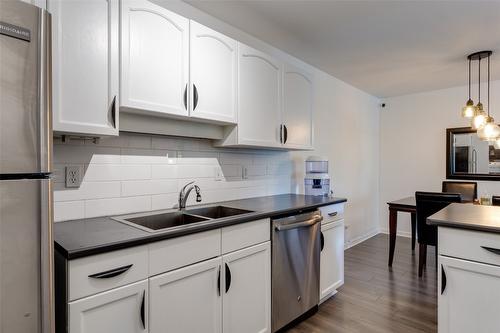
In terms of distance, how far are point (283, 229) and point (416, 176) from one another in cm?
379

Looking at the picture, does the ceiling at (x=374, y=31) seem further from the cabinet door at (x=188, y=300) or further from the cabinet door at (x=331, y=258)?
the cabinet door at (x=188, y=300)

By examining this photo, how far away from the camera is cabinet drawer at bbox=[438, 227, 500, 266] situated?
1.44 m

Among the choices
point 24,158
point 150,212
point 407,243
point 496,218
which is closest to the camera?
point 24,158

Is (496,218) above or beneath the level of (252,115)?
beneath

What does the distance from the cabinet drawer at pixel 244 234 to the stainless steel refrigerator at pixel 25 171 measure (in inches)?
36.1

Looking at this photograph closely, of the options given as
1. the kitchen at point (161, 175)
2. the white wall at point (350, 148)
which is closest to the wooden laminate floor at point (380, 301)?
the kitchen at point (161, 175)

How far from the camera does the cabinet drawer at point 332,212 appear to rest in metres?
2.49

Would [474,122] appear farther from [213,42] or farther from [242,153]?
[213,42]

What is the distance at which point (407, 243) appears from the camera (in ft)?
14.8

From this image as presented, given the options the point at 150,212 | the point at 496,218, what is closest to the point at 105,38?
the point at 150,212

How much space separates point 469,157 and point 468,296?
3600mm

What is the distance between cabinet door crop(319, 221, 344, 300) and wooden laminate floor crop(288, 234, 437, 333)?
16 centimetres

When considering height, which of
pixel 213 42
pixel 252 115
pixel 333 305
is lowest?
pixel 333 305

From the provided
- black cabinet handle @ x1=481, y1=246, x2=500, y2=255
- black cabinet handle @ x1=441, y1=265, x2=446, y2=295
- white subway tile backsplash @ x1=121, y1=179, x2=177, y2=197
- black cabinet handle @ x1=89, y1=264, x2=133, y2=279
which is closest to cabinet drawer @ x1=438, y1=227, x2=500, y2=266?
black cabinet handle @ x1=481, y1=246, x2=500, y2=255
